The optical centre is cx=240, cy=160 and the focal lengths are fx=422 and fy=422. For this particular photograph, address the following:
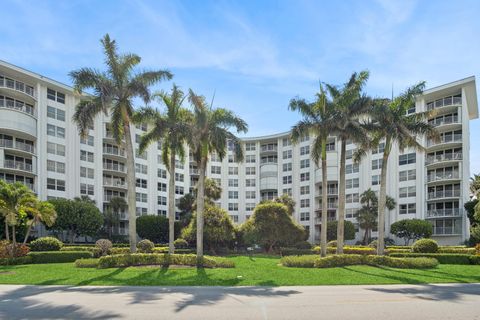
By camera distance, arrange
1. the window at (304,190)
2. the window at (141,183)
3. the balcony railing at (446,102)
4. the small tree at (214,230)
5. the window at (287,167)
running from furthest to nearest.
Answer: the window at (287,167), the window at (304,190), the window at (141,183), the balcony railing at (446,102), the small tree at (214,230)

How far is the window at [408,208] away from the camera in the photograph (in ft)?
202

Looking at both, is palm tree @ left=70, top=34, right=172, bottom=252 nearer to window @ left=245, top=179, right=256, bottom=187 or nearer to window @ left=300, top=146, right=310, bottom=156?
window @ left=300, top=146, right=310, bottom=156

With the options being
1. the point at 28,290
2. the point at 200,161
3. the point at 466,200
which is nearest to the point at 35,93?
the point at 200,161

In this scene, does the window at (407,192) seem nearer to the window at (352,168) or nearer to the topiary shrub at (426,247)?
the window at (352,168)

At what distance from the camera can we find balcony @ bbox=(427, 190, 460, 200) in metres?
57.5

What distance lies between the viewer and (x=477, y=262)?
3042cm

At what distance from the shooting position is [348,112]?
29484 millimetres

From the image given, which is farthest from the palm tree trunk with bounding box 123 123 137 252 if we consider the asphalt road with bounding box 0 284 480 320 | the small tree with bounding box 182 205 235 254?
the small tree with bounding box 182 205 235 254

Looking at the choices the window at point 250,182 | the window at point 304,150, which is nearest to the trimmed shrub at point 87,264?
the window at point 304,150

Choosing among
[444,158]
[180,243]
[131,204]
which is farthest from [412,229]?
[131,204]

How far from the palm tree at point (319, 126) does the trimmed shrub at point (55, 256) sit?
19.3 meters

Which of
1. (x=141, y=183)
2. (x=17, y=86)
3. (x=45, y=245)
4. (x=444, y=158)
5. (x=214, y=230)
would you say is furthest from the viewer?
(x=141, y=183)

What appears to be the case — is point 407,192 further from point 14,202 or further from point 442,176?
point 14,202

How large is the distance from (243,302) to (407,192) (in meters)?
54.8
